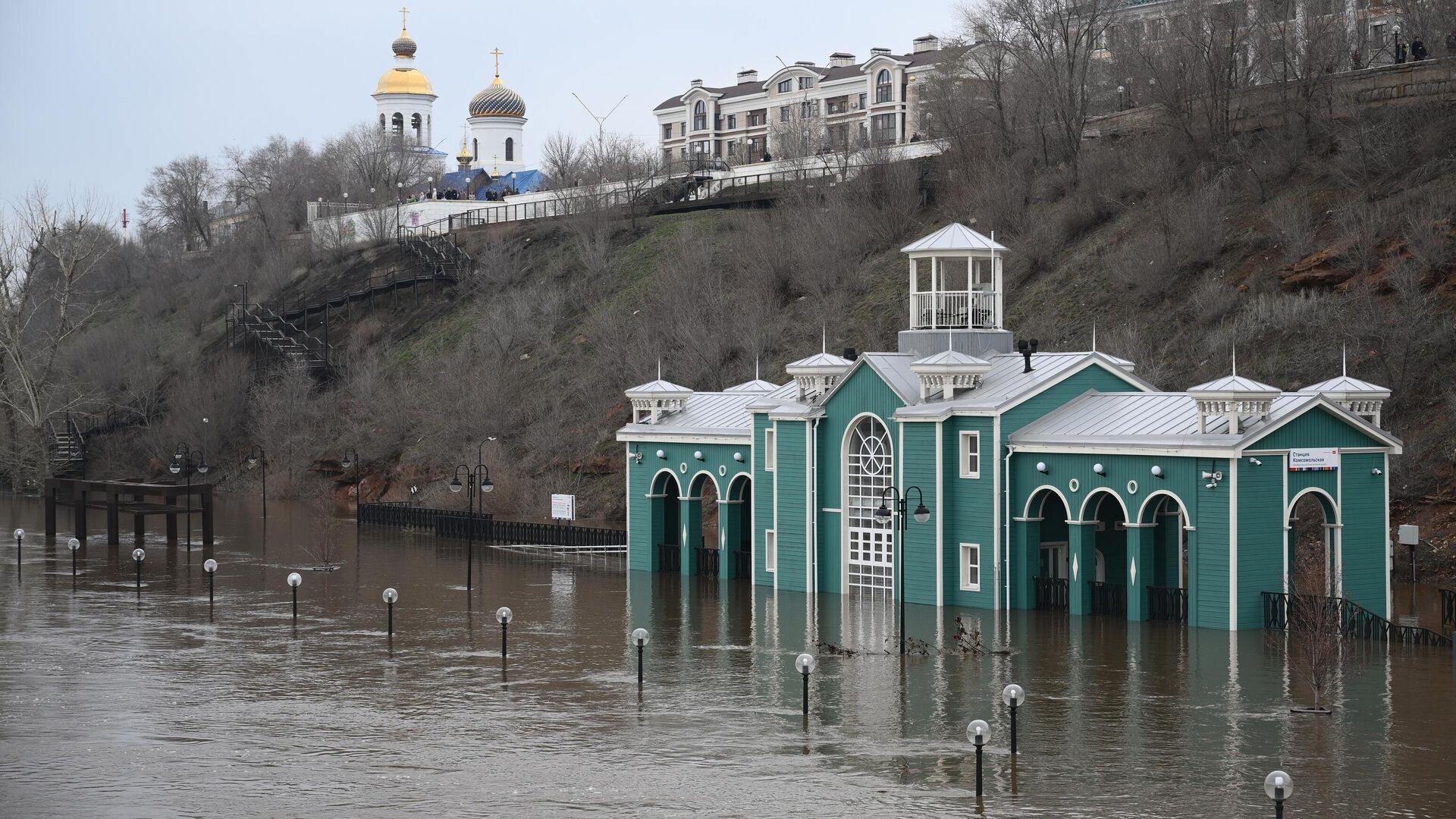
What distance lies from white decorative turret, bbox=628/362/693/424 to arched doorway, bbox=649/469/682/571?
1773 millimetres

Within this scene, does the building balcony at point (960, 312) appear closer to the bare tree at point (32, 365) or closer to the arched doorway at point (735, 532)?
the arched doorway at point (735, 532)

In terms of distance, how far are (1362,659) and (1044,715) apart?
8111 millimetres

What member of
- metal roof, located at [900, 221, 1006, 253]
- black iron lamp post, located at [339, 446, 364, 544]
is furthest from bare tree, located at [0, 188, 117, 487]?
metal roof, located at [900, 221, 1006, 253]

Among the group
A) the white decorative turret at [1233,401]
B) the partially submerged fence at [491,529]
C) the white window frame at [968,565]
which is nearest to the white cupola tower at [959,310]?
the white window frame at [968,565]

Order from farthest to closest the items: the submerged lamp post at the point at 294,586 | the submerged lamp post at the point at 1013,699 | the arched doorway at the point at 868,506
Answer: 1. the arched doorway at the point at 868,506
2. the submerged lamp post at the point at 294,586
3. the submerged lamp post at the point at 1013,699

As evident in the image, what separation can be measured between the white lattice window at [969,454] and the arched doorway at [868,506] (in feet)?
6.19

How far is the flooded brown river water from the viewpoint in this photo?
2027 centimetres

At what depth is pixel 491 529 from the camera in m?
58.0

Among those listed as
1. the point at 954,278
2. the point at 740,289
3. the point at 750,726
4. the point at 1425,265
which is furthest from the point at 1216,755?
the point at 740,289

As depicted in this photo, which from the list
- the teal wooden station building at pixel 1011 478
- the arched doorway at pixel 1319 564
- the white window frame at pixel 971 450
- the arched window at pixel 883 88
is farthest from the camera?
the arched window at pixel 883 88

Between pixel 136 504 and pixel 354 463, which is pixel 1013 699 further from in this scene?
pixel 354 463

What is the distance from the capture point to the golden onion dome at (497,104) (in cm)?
13750

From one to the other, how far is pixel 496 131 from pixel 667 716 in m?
117

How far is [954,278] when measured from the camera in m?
65.6
